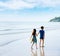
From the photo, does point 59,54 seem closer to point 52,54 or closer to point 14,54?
point 52,54

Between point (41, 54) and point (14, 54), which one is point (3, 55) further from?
point (41, 54)

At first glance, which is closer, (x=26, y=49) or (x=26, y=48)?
(x=26, y=49)

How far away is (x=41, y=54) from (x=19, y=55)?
124 centimetres

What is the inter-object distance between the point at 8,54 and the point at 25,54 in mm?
1013

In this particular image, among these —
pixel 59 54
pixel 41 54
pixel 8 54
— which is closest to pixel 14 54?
pixel 8 54

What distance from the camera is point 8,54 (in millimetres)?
12805

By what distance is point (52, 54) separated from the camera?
12352 mm

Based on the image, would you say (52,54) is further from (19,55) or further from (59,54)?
(19,55)

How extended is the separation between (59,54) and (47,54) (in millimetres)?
669

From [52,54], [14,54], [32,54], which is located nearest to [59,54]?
[52,54]

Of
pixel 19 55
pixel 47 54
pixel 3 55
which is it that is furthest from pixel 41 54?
pixel 3 55

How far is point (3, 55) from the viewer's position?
40.9 feet

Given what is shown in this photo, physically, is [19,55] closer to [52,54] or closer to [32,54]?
[32,54]

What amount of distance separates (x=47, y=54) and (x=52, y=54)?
279 mm
